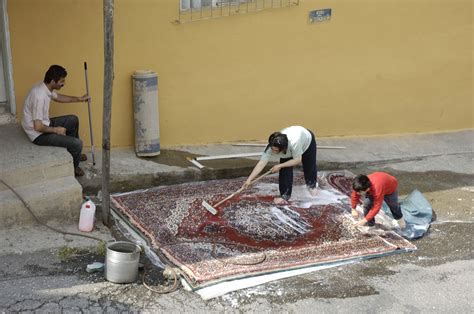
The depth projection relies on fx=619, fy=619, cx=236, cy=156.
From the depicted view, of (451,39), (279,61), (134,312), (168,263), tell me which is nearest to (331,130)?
(279,61)

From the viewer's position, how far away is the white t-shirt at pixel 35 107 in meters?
7.09

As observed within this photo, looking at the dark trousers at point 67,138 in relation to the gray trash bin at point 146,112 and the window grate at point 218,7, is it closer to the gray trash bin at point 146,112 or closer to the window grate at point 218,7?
the gray trash bin at point 146,112

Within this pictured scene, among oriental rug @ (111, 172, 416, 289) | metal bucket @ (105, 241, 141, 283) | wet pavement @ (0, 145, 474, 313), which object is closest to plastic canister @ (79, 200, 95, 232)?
wet pavement @ (0, 145, 474, 313)

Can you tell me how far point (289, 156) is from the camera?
307 inches

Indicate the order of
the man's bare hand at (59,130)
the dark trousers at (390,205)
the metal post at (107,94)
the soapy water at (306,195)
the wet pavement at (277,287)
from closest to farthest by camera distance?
the wet pavement at (277,287), the metal post at (107,94), the man's bare hand at (59,130), the dark trousers at (390,205), the soapy water at (306,195)

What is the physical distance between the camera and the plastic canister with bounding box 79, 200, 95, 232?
656 cm

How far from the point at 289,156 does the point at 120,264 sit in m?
2.91

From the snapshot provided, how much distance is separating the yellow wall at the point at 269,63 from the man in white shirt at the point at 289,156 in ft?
5.18

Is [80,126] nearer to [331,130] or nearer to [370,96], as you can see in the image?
[331,130]

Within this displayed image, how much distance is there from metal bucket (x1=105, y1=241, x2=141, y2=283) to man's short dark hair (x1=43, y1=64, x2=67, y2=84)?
2376mm

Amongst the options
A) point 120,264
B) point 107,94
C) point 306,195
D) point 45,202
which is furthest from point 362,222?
point 45,202

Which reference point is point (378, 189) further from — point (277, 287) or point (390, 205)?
point (277, 287)

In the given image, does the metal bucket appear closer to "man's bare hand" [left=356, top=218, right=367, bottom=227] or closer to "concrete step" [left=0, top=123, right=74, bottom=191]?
"concrete step" [left=0, top=123, right=74, bottom=191]

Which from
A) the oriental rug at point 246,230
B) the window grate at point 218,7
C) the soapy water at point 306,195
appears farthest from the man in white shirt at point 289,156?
the window grate at point 218,7
